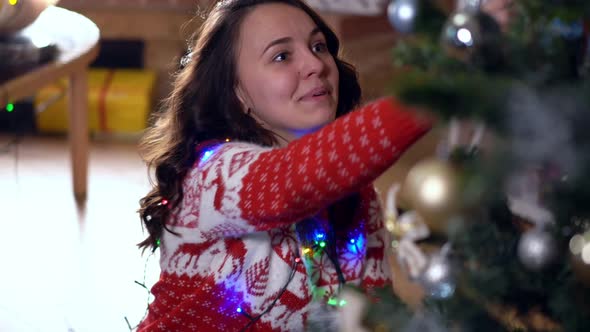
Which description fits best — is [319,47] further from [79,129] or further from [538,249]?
[79,129]

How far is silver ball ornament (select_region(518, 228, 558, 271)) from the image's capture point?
2.09 feet

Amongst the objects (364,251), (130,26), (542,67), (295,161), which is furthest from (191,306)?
(130,26)

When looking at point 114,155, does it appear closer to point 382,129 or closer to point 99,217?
point 99,217

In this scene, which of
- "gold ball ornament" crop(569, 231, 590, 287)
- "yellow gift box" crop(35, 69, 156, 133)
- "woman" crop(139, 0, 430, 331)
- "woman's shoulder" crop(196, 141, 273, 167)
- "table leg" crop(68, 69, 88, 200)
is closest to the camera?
"gold ball ornament" crop(569, 231, 590, 287)

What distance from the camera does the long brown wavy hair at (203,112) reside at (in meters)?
1.29

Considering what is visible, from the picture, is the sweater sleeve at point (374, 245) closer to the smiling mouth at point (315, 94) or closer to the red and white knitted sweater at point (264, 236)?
the red and white knitted sweater at point (264, 236)

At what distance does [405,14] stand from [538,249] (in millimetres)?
211

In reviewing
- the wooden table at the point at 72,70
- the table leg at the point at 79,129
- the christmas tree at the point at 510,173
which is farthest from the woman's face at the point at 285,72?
the table leg at the point at 79,129

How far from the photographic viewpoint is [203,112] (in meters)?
1.33

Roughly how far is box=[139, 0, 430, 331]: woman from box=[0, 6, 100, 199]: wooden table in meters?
0.67

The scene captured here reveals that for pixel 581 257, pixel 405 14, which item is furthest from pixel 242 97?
pixel 581 257

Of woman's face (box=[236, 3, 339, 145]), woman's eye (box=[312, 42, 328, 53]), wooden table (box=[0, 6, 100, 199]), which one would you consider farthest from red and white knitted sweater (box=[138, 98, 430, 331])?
wooden table (box=[0, 6, 100, 199])

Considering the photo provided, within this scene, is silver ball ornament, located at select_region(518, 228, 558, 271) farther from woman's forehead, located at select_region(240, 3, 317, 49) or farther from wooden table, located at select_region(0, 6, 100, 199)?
wooden table, located at select_region(0, 6, 100, 199)

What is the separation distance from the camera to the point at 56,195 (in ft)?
9.02
